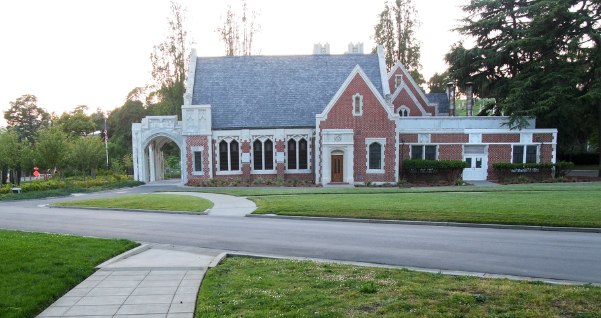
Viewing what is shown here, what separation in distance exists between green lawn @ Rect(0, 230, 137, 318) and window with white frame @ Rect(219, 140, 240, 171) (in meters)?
22.4

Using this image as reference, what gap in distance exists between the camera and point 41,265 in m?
7.81

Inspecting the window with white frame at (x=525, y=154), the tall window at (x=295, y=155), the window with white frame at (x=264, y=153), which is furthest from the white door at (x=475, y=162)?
the window with white frame at (x=264, y=153)

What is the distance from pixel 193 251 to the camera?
9984 mm

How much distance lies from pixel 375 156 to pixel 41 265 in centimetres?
2587

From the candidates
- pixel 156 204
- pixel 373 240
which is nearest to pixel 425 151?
pixel 156 204

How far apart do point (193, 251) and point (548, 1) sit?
3722 cm

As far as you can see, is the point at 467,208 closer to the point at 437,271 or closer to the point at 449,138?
the point at 437,271

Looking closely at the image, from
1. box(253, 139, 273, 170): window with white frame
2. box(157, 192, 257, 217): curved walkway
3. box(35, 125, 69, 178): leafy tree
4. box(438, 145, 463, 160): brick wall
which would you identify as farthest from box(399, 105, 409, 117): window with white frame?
box(35, 125, 69, 178): leafy tree

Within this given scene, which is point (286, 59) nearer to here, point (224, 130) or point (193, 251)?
point (224, 130)

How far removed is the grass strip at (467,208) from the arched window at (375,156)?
1099 cm

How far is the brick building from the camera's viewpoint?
31031mm

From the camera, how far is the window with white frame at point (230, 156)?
33.8 m

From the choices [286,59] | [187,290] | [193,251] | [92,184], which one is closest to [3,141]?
[92,184]

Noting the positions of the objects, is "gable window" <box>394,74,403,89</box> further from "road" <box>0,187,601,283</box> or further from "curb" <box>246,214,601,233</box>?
"road" <box>0,187,601,283</box>
